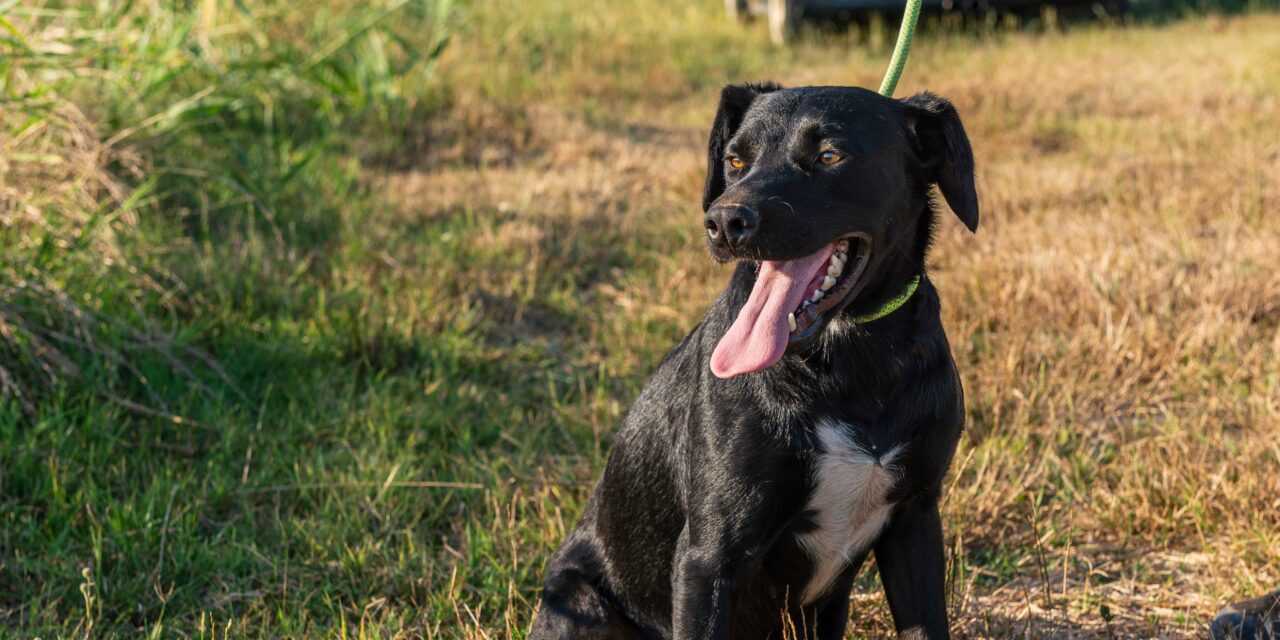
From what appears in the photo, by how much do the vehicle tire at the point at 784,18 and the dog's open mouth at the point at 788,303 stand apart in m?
7.28

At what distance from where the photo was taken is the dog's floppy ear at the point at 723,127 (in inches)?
111

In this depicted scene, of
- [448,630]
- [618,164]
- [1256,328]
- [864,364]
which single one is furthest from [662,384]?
[618,164]

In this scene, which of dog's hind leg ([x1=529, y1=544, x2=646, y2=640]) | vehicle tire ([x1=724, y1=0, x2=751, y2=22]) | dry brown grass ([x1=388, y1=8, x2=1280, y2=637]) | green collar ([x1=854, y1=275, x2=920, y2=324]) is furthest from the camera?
vehicle tire ([x1=724, y1=0, x2=751, y2=22])

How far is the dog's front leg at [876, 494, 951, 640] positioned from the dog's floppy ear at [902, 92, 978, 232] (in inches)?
22.7

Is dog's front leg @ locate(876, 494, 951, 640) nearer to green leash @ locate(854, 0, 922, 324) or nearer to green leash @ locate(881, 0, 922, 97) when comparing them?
green leash @ locate(854, 0, 922, 324)

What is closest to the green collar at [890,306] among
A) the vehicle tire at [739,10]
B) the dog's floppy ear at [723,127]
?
the dog's floppy ear at [723,127]

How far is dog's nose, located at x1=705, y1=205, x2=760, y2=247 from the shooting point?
2293mm

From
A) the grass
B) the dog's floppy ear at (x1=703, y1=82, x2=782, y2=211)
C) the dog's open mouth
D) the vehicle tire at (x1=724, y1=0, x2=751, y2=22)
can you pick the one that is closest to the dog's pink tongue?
the dog's open mouth

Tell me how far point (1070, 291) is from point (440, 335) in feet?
7.27

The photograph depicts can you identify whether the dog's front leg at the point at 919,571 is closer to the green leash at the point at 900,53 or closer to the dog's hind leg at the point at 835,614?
the dog's hind leg at the point at 835,614

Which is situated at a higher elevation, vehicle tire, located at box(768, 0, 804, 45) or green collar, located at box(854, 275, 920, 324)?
green collar, located at box(854, 275, 920, 324)

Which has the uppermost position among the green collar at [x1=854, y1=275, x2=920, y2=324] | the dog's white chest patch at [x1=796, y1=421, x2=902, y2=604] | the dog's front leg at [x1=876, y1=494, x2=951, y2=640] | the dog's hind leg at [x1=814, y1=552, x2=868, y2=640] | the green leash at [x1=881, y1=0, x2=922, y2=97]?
the green leash at [x1=881, y1=0, x2=922, y2=97]

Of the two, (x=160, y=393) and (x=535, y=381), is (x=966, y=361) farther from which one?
(x=160, y=393)

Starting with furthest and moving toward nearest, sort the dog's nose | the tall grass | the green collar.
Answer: the tall grass, the green collar, the dog's nose
